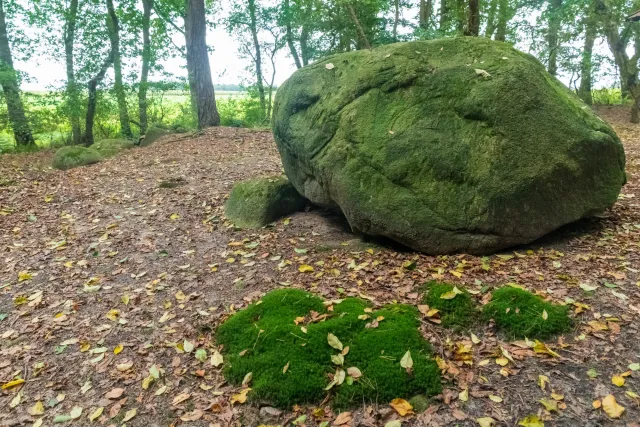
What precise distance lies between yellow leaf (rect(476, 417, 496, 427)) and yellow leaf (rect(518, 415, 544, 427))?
17cm

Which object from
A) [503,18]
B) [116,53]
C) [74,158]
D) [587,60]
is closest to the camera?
[74,158]

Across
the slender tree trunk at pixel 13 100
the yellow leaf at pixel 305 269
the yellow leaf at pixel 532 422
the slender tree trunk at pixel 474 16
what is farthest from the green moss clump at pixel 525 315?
the slender tree trunk at pixel 13 100

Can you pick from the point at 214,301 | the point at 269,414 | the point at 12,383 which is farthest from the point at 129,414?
the point at 214,301

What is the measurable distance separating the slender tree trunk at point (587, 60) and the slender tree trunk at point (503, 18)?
109 inches

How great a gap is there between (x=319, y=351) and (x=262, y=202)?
3.28m

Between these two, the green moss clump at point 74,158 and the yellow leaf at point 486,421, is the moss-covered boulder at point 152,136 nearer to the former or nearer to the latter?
the green moss clump at point 74,158

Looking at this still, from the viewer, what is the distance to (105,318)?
4496 mm

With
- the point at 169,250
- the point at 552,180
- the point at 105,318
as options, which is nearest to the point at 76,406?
the point at 105,318

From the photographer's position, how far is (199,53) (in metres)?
12.7

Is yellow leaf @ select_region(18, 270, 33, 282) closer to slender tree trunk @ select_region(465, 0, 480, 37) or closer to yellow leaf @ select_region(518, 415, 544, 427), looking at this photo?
yellow leaf @ select_region(518, 415, 544, 427)

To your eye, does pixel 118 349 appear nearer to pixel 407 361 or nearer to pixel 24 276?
pixel 24 276

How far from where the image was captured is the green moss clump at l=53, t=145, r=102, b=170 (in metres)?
11.4

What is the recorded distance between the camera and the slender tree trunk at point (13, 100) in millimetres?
13383

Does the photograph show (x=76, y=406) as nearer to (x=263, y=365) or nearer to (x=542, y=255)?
(x=263, y=365)
